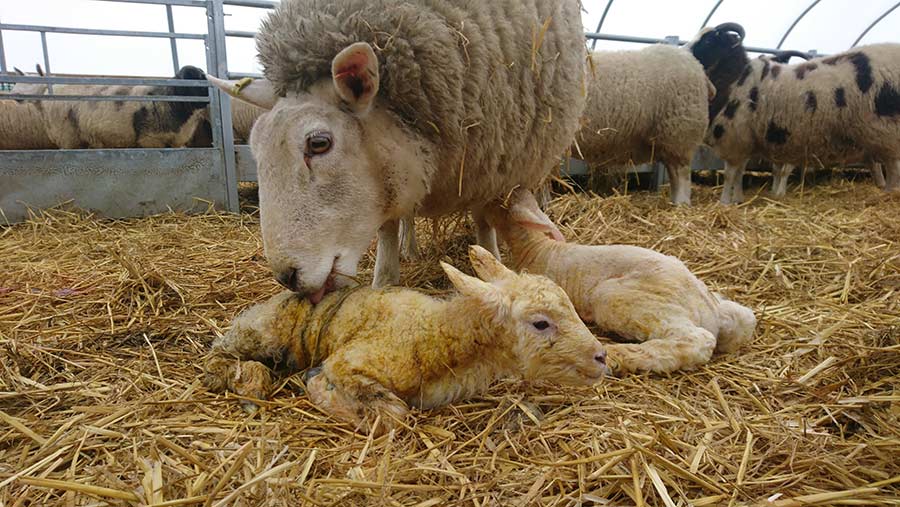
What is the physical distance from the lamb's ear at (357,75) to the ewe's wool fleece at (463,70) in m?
0.14

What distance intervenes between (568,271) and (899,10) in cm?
1372

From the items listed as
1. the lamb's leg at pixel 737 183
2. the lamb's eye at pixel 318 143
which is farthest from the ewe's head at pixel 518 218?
the lamb's leg at pixel 737 183

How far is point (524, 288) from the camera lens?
1.85 meters

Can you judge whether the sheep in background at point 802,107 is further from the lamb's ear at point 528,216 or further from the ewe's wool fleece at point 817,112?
the lamb's ear at point 528,216

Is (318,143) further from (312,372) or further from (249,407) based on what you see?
(249,407)

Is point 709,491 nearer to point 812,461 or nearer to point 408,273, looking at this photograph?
point 812,461

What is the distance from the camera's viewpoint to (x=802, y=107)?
22.7 feet

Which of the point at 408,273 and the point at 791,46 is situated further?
the point at 791,46

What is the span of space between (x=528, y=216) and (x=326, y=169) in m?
1.18

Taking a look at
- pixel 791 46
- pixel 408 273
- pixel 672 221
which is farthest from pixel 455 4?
pixel 791 46

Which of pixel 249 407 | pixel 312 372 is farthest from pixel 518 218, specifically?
pixel 249 407

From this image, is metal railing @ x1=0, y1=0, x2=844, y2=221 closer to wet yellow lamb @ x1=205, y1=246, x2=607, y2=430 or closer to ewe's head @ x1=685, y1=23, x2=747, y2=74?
wet yellow lamb @ x1=205, y1=246, x2=607, y2=430

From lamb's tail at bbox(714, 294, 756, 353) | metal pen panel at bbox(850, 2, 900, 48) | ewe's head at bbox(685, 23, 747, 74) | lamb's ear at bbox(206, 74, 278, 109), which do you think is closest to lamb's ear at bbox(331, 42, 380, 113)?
lamb's ear at bbox(206, 74, 278, 109)

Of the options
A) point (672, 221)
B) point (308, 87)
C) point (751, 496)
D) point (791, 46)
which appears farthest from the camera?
point (791, 46)
